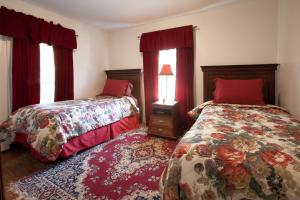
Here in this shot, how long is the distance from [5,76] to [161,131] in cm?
253

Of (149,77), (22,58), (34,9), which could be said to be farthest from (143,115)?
(34,9)

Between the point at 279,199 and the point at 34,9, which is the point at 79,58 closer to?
the point at 34,9

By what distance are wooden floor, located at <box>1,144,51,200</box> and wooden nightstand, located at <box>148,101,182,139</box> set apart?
5.59 feet

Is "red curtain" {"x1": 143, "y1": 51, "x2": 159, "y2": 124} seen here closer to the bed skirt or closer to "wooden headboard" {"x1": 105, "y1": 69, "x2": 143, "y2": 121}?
"wooden headboard" {"x1": 105, "y1": 69, "x2": 143, "y2": 121}

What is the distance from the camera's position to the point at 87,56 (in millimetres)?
3760

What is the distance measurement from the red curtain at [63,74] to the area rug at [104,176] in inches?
52.1

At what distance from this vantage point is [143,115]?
3922 millimetres

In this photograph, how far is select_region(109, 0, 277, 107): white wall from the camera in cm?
260

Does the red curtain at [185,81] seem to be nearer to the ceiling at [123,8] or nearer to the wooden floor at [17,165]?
the ceiling at [123,8]

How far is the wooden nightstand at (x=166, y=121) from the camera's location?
2955 millimetres

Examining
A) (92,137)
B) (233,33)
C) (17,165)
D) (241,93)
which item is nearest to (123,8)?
(233,33)

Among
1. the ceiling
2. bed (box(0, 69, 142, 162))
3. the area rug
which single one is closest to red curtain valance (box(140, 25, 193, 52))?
the ceiling

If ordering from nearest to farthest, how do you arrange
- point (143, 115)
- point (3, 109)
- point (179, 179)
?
1. point (179, 179)
2. point (3, 109)
3. point (143, 115)

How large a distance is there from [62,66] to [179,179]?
10.0 feet
